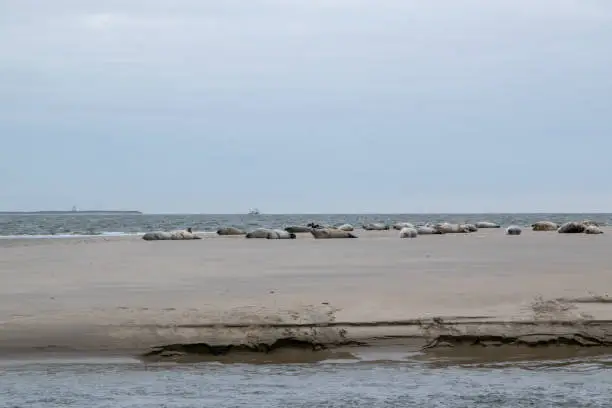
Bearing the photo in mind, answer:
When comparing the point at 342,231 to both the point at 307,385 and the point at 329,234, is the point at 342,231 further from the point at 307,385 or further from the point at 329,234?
the point at 307,385

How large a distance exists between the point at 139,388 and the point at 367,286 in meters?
6.22

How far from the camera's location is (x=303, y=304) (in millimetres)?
10977

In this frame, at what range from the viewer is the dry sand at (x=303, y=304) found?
9289 mm

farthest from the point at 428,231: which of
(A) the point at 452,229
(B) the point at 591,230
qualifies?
(B) the point at 591,230

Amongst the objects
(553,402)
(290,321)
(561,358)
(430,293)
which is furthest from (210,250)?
(553,402)

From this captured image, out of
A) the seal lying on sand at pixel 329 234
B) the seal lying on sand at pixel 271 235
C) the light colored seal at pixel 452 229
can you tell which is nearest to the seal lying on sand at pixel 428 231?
the light colored seal at pixel 452 229

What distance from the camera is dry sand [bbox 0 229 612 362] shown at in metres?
9.29

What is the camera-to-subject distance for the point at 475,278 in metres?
14.4

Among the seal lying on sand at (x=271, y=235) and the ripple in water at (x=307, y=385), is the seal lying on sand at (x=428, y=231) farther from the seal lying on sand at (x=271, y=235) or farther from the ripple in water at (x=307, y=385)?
the ripple in water at (x=307, y=385)

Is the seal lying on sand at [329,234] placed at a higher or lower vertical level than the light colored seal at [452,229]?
lower

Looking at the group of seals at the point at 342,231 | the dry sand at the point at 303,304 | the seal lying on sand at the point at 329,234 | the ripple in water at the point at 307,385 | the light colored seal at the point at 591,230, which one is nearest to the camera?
the ripple in water at the point at 307,385

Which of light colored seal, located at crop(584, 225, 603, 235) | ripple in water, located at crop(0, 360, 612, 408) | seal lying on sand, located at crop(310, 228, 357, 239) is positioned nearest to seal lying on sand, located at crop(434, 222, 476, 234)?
light colored seal, located at crop(584, 225, 603, 235)

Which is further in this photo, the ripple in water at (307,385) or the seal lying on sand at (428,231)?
the seal lying on sand at (428,231)

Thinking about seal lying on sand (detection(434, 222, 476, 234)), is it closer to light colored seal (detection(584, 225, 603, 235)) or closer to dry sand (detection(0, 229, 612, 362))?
light colored seal (detection(584, 225, 603, 235))
